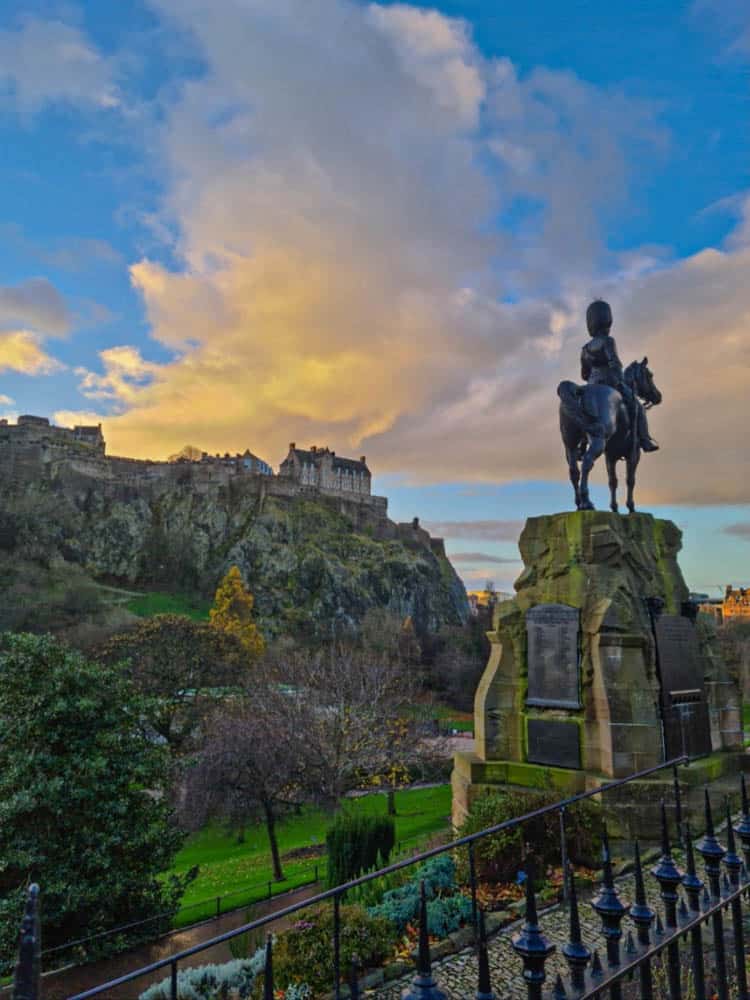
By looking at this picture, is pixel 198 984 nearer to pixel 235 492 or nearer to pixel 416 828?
pixel 416 828

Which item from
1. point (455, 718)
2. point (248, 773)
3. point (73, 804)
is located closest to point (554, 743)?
point (73, 804)

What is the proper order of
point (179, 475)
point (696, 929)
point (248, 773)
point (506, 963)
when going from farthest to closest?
point (179, 475) → point (248, 773) → point (506, 963) → point (696, 929)

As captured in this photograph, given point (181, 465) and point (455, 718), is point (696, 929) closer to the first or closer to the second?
point (455, 718)

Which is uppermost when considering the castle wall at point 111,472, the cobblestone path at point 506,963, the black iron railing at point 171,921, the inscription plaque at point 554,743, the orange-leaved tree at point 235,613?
the castle wall at point 111,472

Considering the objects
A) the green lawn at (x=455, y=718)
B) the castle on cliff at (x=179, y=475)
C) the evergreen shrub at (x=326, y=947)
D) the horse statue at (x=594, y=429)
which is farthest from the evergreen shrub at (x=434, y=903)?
the castle on cliff at (x=179, y=475)

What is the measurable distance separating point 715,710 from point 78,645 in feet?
131

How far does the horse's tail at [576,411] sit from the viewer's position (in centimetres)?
1098

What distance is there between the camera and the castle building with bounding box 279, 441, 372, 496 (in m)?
111

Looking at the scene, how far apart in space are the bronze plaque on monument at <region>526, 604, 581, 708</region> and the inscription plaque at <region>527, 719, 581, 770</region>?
29 cm

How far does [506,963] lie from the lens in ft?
20.4

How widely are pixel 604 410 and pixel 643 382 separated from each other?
2018mm

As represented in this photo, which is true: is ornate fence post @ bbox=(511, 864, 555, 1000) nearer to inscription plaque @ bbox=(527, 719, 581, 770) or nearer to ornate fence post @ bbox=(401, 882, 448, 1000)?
ornate fence post @ bbox=(401, 882, 448, 1000)

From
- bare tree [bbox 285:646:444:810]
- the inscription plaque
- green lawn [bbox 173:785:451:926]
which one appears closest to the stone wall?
bare tree [bbox 285:646:444:810]

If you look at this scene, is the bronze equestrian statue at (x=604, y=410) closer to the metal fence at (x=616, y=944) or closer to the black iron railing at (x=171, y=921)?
the metal fence at (x=616, y=944)
